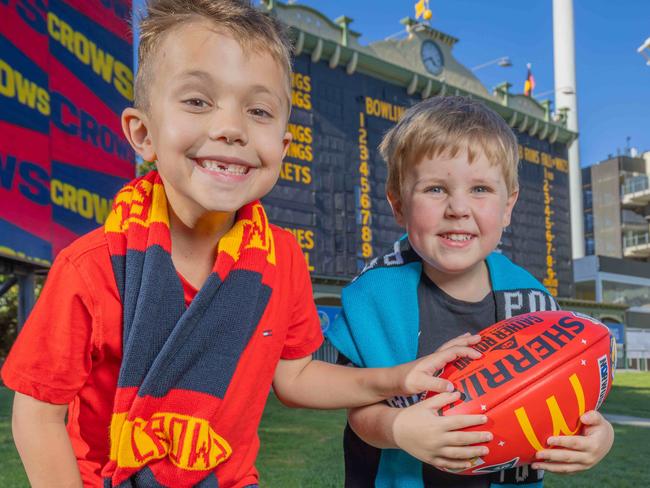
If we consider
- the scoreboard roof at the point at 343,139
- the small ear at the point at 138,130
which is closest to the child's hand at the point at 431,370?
the small ear at the point at 138,130

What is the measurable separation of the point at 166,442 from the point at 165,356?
18 centimetres

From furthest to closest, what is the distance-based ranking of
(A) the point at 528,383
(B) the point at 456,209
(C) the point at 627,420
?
(C) the point at 627,420 < (B) the point at 456,209 < (A) the point at 528,383

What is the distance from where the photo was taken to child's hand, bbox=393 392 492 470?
142 cm

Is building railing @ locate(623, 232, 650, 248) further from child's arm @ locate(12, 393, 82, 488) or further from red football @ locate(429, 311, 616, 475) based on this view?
child's arm @ locate(12, 393, 82, 488)

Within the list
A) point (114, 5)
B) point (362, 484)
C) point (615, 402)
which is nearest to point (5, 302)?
point (114, 5)

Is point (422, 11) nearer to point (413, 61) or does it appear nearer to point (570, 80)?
point (413, 61)

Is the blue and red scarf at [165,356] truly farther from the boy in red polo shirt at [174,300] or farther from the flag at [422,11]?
the flag at [422,11]

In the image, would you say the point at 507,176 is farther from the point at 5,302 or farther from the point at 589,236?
the point at 589,236

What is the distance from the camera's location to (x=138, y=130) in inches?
57.4

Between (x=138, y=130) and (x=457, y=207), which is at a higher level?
(x=138, y=130)

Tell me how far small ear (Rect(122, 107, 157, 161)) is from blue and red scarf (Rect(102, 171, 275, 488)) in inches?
4.4

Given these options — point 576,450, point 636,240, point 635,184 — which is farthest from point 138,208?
point 635,184

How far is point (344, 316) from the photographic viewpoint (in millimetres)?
1818

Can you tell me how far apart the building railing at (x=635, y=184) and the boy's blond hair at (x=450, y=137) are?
36990 millimetres
